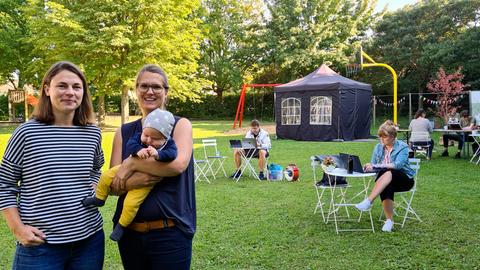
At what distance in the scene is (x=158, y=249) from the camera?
5.36 ft

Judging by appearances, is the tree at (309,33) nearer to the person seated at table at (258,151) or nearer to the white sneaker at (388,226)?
the person seated at table at (258,151)

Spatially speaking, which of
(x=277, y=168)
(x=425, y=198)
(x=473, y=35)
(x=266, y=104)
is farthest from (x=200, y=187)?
(x=266, y=104)

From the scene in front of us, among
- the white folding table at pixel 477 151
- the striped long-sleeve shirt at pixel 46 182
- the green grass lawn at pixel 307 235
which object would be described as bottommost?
the green grass lawn at pixel 307 235

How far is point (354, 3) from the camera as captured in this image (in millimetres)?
28766

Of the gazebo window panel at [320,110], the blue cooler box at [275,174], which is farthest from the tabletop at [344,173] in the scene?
the gazebo window panel at [320,110]

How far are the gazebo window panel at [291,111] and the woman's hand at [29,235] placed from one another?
47.2ft

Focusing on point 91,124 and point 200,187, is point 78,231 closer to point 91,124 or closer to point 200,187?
point 91,124

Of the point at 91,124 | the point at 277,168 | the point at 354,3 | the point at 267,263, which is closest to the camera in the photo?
the point at 91,124

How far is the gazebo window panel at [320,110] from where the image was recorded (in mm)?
14959

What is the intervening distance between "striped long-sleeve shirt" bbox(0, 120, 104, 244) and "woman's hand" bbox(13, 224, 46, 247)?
0.02 m

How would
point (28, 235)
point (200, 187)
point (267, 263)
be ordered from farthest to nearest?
point (200, 187)
point (267, 263)
point (28, 235)

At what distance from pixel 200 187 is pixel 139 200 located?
5.43 m

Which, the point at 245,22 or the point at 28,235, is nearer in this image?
the point at 28,235

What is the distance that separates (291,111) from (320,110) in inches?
49.1
